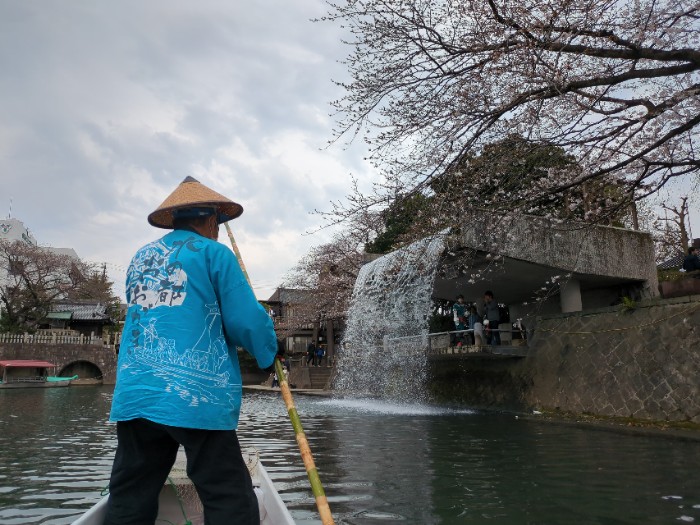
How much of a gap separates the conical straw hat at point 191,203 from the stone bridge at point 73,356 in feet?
137

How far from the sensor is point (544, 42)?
22.4ft

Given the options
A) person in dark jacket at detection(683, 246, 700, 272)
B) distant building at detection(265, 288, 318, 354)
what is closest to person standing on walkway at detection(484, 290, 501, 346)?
person in dark jacket at detection(683, 246, 700, 272)

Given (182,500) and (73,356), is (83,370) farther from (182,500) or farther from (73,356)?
(182,500)

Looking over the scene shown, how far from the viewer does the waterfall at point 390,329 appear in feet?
51.8

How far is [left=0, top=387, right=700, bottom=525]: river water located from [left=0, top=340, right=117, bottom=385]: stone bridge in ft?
110

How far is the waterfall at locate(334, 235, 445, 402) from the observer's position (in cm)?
1580

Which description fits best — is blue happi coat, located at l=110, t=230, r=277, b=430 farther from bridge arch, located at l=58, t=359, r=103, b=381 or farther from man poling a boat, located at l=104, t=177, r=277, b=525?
bridge arch, located at l=58, t=359, r=103, b=381

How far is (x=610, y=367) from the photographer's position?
12008 millimetres

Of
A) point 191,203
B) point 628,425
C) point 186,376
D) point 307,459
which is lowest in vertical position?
point 628,425

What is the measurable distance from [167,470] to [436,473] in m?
4.19

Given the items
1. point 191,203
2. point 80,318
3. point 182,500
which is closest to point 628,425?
point 182,500

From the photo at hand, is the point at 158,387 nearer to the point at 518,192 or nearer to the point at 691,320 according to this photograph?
the point at 518,192

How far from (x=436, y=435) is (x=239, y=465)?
7597 mm

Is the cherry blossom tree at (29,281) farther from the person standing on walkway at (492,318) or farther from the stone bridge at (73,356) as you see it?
the person standing on walkway at (492,318)
